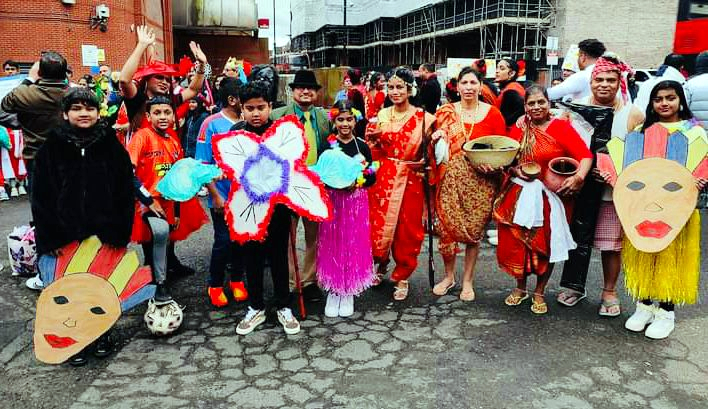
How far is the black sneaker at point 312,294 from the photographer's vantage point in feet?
14.4

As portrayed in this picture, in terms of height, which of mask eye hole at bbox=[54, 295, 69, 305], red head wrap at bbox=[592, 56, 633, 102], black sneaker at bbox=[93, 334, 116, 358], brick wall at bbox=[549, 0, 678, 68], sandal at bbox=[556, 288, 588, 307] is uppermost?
brick wall at bbox=[549, 0, 678, 68]

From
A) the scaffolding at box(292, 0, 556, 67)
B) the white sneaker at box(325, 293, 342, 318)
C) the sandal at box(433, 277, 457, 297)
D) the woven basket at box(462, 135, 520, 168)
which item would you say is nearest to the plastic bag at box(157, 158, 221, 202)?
the white sneaker at box(325, 293, 342, 318)

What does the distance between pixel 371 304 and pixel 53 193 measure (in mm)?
2279

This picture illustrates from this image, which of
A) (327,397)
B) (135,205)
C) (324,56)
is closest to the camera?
(327,397)

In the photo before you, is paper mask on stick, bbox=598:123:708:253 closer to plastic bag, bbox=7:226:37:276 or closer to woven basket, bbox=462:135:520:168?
woven basket, bbox=462:135:520:168

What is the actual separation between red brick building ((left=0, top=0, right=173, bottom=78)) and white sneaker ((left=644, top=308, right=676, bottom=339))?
16526mm

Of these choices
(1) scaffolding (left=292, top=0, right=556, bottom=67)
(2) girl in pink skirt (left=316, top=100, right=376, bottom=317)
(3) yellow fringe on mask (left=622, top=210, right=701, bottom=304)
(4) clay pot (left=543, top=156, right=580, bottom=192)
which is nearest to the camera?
(3) yellow fringe on mask (left=622, top=210, right=701, bottom=304)

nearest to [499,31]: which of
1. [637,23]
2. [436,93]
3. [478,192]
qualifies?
[637,23]

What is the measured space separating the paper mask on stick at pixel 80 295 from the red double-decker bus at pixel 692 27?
32.6ft

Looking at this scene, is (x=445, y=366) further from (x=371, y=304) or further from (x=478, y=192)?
(x=478, y=192)

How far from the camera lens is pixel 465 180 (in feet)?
13.9

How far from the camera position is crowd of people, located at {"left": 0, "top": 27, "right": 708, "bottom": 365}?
3355 millimetres

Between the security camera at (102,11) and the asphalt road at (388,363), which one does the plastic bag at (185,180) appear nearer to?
the asphalt road at (388,363)

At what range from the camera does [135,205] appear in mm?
3713
